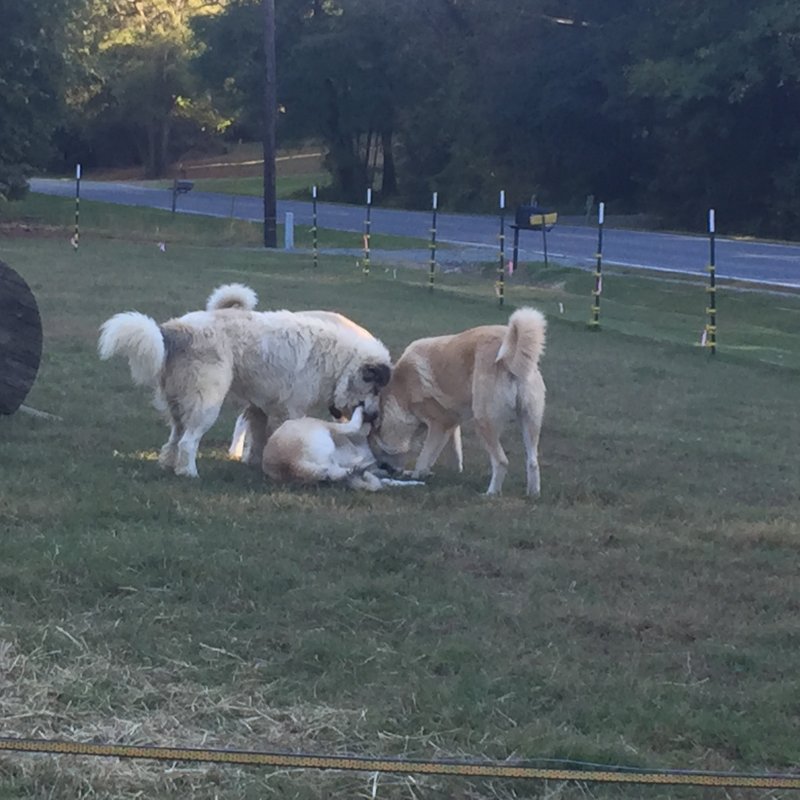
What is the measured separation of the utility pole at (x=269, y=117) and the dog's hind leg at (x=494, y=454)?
24.7 m

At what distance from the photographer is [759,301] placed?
22578 millimetres

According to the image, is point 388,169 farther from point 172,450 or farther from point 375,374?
point 172,450

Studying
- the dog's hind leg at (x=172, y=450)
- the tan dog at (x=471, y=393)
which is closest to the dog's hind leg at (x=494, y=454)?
the tan dog at (x=471, y=393)

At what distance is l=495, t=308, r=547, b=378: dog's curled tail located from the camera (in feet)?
26.6

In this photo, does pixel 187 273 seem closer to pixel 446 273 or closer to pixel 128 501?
pixel 446 273

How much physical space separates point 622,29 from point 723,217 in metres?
7.82

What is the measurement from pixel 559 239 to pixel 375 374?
2644cm

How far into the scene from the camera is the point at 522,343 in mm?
8148

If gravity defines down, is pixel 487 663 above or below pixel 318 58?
below

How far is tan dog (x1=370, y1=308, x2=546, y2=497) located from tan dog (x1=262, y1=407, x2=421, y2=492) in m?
0.29

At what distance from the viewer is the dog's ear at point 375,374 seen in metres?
8.80

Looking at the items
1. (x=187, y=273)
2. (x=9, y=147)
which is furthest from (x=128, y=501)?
(x=9, y=147)

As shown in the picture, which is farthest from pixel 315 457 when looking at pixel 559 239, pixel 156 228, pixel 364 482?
pixel 156 228

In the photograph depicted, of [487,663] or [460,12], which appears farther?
[460,12]
